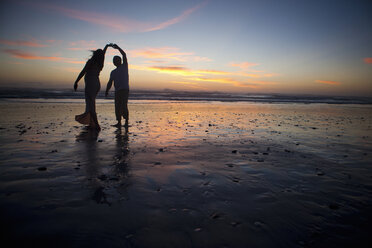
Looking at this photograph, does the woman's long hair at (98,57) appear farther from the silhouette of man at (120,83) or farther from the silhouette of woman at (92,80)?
the silhouette of man at (120,83)

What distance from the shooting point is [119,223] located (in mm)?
2297

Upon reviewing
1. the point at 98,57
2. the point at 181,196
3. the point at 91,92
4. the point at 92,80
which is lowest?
the point at 181,196

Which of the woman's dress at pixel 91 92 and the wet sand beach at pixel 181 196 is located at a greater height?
the woman's dress at pixel 91 92

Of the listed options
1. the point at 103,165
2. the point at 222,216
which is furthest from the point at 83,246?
the point at 103,165

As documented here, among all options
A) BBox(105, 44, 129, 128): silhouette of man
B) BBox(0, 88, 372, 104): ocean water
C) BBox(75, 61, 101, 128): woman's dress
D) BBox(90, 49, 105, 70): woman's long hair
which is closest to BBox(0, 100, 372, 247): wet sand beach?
BBox(75, 61, 101, 128): woman's dress

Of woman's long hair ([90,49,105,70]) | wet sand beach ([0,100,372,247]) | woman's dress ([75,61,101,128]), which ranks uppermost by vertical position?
woman's long hair ([90,49,105,70])

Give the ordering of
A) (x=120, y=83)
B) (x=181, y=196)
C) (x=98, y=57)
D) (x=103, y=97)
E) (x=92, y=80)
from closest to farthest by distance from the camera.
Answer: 1. (x=181, y=196)
2. (x=98, y=57)
3. (x=92, y=80)
4. (x=120, y=83)
5. (x=103, y=97)

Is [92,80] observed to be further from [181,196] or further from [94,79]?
[181,196]

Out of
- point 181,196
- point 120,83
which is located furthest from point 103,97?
A: point 181,196

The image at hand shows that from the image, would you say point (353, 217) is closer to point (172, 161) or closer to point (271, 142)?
point (172, 161)

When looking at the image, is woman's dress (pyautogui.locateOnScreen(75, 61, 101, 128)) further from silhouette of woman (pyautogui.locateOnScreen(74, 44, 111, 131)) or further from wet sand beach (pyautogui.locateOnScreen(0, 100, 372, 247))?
wet sand beach (pyautogui.locateOnScreen(0, 100, 372, 247))

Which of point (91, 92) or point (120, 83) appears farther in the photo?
point (120, 83)

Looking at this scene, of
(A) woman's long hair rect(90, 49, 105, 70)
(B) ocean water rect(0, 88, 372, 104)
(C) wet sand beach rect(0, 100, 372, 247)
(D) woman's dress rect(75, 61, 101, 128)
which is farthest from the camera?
(B) ocean water rect(0, 88, 372, 104)

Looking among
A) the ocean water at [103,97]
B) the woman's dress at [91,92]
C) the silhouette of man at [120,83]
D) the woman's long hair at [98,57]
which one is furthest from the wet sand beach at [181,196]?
the ocean water at [103,97]
